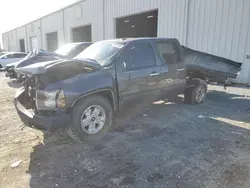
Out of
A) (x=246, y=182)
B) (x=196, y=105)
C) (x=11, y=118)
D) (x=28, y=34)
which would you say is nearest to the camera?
(x=246, y=182)

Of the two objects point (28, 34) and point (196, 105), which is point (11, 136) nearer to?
point (196, 105)

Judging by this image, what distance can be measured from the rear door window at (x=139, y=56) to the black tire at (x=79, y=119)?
0.93 meters

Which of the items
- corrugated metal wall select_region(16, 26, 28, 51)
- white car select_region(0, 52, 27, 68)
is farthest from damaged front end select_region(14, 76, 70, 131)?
corrugated metal wall select_region(16, 26, 28, 51)

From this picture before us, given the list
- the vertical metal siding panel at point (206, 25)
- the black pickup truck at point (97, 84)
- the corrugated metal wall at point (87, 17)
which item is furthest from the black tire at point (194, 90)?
the corrugated metal wall at point (87, 17)

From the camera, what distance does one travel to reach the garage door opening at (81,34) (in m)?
22.5

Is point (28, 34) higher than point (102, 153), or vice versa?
point (28, 34)

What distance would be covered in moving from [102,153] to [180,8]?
1019cm

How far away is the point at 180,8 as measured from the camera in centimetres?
1141

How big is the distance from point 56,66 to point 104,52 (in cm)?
140

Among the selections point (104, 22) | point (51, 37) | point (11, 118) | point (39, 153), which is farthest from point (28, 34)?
point (39, 153)

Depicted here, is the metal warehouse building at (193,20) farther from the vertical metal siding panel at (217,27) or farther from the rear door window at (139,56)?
the rear door window at (139,56)

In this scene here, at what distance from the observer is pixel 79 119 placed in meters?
3.58

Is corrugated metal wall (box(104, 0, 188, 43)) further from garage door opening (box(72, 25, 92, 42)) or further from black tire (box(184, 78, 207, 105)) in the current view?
garage door opening (box(72, 25, 92, 42))

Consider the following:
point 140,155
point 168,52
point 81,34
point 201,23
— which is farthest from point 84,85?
point 81,34
